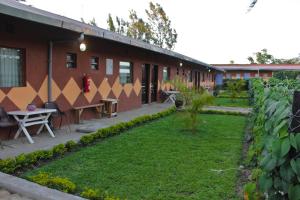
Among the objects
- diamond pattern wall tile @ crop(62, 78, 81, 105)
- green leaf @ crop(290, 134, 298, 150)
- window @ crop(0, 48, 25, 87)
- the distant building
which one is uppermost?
the distant building

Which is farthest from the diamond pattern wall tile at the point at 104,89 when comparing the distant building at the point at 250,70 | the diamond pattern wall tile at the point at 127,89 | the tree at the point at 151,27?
the tree at the point at 151,27

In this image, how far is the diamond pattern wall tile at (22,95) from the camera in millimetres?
7066

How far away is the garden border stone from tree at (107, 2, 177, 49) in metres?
42.5

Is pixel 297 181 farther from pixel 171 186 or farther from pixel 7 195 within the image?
pixel 7 195

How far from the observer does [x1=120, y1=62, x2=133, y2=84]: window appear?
41.6 feet

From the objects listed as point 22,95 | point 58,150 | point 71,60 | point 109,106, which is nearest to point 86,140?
point 58,150

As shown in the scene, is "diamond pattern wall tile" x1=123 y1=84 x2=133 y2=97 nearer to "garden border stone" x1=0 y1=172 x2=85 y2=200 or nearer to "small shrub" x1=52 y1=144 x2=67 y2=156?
"small shrub" x1=52 y1=144 x2=67 y2=156

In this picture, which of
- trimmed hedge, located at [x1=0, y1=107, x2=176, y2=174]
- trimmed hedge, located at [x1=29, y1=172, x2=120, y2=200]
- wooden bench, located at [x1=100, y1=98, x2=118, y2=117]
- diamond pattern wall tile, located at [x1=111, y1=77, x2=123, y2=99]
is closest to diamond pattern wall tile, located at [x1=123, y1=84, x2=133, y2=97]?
diamond pattern wall tile, located at [x1=111, y1=77, x2=123, y2=99]

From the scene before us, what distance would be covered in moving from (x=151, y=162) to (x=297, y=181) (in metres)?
3.82

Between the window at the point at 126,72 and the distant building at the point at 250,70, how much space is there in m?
27.7

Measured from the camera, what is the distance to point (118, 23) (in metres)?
47.7

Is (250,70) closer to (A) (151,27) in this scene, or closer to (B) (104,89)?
(A) (151,27)

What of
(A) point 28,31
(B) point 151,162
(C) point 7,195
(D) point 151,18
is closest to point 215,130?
(B) point 151,162

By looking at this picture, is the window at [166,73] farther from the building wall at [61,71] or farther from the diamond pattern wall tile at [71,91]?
the diamond pattern wall tile at [71,91]
